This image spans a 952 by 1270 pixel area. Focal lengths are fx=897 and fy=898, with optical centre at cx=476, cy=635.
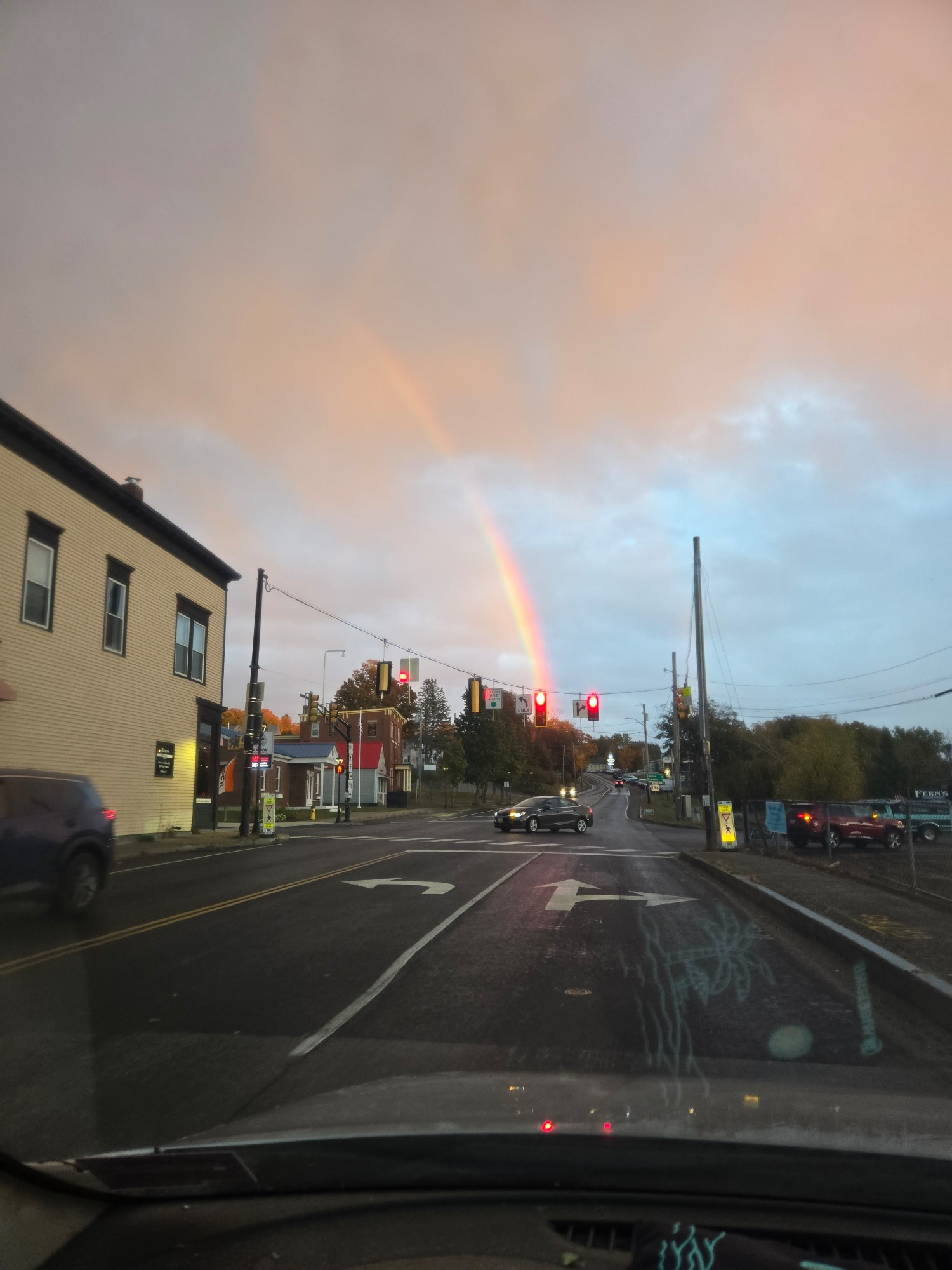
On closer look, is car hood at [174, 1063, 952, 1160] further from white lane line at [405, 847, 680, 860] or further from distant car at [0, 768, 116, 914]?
white lane line at [405, 847, 680, 860]

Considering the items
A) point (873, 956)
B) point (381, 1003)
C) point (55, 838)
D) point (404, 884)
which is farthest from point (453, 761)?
point (381, 1003)

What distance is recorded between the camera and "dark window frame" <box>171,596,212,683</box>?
2767 centimetres

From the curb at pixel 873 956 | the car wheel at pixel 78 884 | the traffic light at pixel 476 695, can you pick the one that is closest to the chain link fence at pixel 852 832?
the curb at pixel 873 956

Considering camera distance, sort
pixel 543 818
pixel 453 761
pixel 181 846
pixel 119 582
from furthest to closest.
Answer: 1. pixel 453 761
2. pixel 543 818
3. pixel 119 582
4. pixel 181 846

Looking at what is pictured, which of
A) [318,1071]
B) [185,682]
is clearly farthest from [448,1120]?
[185,682]

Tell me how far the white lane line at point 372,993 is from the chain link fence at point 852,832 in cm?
1016

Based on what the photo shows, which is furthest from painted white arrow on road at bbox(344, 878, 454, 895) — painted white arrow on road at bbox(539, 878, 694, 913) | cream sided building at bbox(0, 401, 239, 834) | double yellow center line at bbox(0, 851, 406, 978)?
cream sided building at bbox(0, 401, 239, 834)

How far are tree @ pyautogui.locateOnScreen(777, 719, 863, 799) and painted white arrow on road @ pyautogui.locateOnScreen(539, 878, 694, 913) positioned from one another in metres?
30.8

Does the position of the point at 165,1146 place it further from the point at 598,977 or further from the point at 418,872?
the point at 418,872

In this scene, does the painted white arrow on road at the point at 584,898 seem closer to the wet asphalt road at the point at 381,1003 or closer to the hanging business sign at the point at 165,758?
the wet asphalt road at the point at 381,1003

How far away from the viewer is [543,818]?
3359 cm

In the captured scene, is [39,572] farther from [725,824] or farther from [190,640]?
[725,824]

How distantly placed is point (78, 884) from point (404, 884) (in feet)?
16.4

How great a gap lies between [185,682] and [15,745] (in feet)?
29.4
